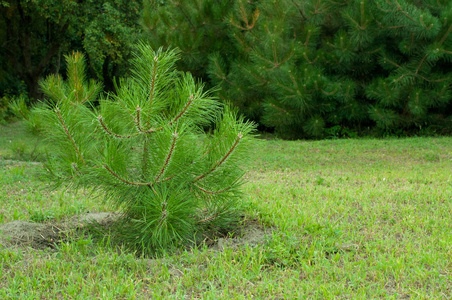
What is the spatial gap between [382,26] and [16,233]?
30.8 ft

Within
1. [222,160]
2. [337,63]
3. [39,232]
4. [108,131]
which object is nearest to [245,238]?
[222,160]

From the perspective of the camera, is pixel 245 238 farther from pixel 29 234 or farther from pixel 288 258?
pixel 29 234

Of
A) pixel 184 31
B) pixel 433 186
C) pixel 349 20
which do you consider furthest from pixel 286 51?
pixel 433 186

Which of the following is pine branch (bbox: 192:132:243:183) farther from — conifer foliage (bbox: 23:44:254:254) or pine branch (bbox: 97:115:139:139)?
pine branch (bbox: 97:115:139:139)

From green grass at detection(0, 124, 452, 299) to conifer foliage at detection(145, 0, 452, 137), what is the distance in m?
5.62

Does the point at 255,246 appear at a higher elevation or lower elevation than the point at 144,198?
lower

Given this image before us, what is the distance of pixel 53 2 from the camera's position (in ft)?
43.2

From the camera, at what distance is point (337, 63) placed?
10.9 m

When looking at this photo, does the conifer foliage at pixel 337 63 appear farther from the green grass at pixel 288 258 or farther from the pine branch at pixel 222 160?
the pine branch at pixel 222 160

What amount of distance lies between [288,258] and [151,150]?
124cm

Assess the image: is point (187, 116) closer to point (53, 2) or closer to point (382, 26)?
point (382, 26)

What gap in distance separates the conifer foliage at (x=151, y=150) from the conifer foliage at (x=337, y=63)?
6.90m

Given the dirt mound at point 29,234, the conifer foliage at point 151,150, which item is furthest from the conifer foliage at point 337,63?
the conifer foliage at point 151,150

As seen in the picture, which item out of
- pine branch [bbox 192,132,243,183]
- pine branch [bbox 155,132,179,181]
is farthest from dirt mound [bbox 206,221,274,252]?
pine branch [bbox 155,132,179,181]
